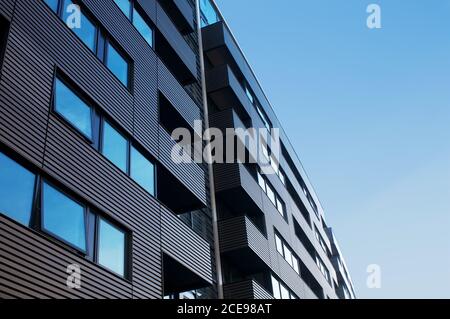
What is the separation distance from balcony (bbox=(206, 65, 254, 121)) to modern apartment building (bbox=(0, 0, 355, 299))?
0.52ft

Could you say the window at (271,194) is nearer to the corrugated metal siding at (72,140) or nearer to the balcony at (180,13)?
the balcony at (180,13)

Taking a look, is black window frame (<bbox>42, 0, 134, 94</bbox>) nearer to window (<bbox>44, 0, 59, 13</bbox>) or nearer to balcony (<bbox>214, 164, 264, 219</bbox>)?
window (<bbox>44, 0, 59, 13</bbox>)

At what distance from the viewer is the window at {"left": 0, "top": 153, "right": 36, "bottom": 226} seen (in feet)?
31.0

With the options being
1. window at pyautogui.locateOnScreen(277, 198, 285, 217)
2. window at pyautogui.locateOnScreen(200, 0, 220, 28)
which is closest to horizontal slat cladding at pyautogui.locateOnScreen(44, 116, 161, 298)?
window at pyautogui.locateOnScreen(277, 198, 285, 217)

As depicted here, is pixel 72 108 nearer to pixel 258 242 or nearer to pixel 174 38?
pixel 174 38

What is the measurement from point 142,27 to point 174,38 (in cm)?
272

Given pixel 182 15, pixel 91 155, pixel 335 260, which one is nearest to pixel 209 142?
pixel 182 15

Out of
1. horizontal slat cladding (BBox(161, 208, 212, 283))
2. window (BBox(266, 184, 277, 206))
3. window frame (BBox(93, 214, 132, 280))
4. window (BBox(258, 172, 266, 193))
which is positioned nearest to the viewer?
window frame (BBox(93, 214, 132, 280))

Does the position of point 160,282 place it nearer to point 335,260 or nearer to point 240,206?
point 240,206

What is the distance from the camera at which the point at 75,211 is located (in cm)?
1152

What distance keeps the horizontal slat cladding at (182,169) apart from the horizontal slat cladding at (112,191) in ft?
7.14

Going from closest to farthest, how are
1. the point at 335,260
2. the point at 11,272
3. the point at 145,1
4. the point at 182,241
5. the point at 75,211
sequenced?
the point at 11,272 < the point at 75,211 < the point at 182,241 < the point at 145,1 < the point at 335,260

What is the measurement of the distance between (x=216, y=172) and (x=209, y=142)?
57.0 inches

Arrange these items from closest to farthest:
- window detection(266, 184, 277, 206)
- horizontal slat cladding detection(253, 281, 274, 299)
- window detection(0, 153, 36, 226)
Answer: window detection(0, 153, 36, 226) → horizontal slat cladding detection(253, 281, 274, 299) → window detection(266, 184, 277, 206)
